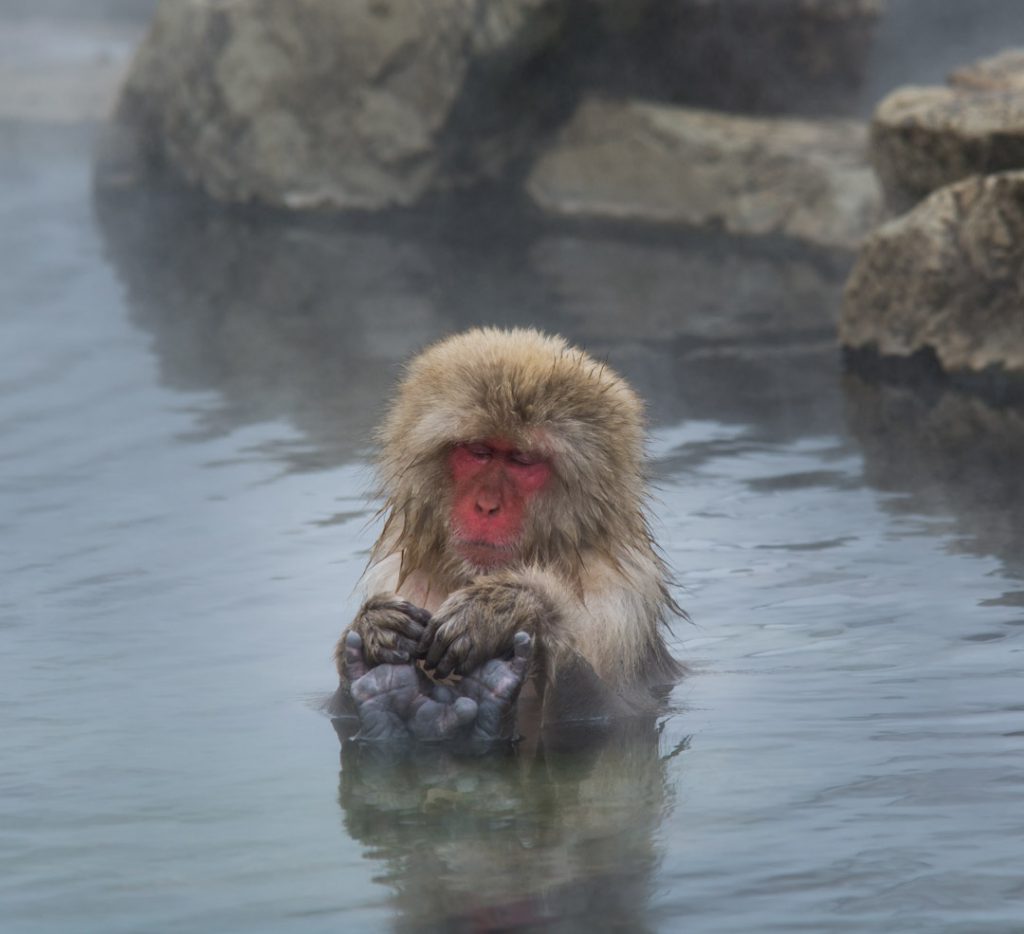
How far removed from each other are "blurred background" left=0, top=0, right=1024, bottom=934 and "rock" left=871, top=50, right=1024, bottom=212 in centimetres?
2

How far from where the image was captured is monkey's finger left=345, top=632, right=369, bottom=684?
3.93m

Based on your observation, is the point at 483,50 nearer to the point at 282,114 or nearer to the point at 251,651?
the point at 282,114

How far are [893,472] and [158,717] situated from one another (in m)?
3.00

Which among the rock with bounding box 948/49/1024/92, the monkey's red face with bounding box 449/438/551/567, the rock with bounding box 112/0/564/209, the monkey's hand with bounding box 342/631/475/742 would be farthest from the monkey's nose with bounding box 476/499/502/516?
the rock with bounding box 112/0/564/209

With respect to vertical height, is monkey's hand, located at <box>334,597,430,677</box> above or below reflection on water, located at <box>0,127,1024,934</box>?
above

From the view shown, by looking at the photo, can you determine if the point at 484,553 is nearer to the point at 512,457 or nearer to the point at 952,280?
the point at 512,457

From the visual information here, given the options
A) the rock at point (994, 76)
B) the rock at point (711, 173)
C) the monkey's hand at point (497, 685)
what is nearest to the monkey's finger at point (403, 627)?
the monkey's hand at point (497, 685)

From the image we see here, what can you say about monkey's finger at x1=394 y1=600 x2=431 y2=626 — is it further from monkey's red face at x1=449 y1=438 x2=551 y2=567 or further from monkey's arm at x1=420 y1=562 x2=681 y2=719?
monkey's red face at x1=449 y1=438 x2=551 y2=567

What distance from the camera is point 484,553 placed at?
13.2 feet

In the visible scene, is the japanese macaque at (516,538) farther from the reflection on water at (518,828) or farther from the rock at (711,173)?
the rock at (711,173)

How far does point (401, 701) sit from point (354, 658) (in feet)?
0.42

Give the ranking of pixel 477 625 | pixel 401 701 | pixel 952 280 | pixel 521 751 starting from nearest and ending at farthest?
pixel 477 625, pixel 401 701, pixel 521 751, pixel 952 280

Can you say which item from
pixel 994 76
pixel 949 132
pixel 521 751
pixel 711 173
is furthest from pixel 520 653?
pixel 711 173

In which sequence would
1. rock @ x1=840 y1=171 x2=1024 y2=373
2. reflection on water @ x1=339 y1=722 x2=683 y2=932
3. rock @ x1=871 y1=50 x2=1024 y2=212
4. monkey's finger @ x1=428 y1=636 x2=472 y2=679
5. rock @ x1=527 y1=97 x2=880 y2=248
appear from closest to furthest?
reflection on water @ x1=339 y1=722 x2=683 y2=932, monkey's finger @ x1=428 y1=636 x2=472 y2=679, rock @ x1=840 y1=171 x2=1024 y2=373, rock @ x1=871 y1=50 x2=1024 y2=212, rock @ x1=527 y1=97 x2=880 y2=248
